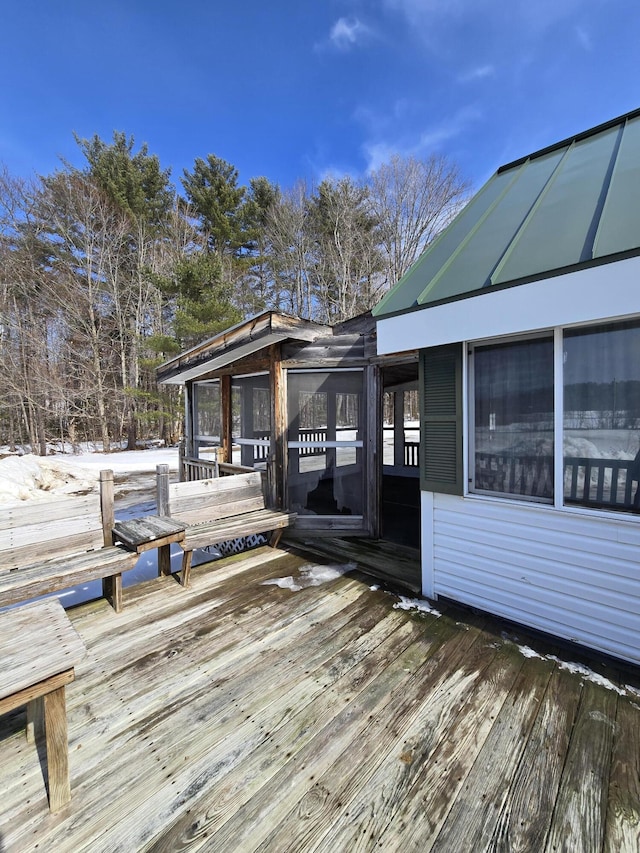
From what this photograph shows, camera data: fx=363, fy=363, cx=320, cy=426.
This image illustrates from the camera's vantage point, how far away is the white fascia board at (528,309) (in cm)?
190

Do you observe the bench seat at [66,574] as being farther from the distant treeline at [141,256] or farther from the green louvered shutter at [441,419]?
the distant treeline at [141,256]

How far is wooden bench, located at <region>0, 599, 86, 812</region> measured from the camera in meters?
1.20

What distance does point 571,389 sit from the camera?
7.34 feet

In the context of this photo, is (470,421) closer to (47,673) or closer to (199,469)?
(47,673)

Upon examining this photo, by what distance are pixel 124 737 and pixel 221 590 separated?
139cm

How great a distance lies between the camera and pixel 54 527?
2.71 metres

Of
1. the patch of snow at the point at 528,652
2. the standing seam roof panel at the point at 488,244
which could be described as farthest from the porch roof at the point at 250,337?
the patch of snow at the point at 528,652

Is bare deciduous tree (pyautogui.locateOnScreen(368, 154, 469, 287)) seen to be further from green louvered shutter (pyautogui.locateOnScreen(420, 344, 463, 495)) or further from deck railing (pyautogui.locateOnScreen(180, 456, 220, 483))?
green louvered shutter (pyautogui.locateOnScreen(420, 344, 463, 495))

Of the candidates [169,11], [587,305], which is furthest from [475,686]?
[169,11]

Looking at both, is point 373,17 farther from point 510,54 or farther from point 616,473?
point 616,473

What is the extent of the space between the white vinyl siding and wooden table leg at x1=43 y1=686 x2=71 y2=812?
2.38 meters

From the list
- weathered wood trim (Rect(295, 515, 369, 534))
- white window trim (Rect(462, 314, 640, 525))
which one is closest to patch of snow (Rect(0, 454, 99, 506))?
weathered wood trim (Rect(295, 515, 369, 534))

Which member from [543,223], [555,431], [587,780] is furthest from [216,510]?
[543,223]

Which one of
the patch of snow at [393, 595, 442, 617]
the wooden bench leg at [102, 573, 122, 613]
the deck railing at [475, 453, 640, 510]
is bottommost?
the patch of snow at [393, 595, 442, 617]
